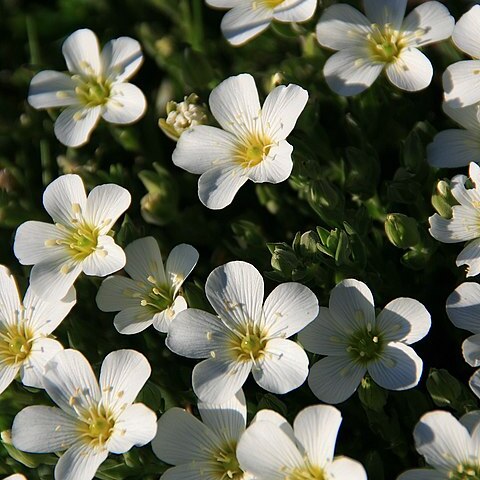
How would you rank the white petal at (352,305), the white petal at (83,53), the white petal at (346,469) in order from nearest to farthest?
the white petal at (346,469)
the white petal at (352,305)
the white petal at (83,53)

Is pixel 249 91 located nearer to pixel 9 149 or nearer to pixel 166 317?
pixel 166 317

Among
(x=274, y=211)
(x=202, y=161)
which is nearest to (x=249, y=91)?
(x=202, y=161)

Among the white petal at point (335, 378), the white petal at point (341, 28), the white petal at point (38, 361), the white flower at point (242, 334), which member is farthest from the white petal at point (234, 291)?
the white petal at point (341, 28)

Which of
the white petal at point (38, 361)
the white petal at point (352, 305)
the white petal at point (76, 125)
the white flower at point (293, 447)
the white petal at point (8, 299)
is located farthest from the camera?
the white petal at point (76, 125)

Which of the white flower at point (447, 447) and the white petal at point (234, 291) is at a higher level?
the white petal at point (234, 291)

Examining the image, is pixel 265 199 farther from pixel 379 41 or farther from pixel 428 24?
pixel 428 24

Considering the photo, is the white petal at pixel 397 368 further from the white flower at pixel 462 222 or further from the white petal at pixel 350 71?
the white petal at pixel 350 71
